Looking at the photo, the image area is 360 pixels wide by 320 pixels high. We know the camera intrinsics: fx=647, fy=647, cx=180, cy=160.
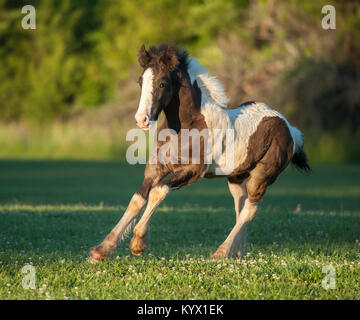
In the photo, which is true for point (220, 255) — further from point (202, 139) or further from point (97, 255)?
point (97, 255)

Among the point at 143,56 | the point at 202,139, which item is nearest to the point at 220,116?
the point at 202,139

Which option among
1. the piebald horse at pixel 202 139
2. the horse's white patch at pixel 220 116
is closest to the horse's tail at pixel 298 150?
the piebald horse at pixel 202 139

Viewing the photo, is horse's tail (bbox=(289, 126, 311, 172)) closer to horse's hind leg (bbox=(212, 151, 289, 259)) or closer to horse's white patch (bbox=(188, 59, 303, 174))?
horse's hind leg (bbox=(212, 151, 289, 259))

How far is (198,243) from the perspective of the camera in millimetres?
9523

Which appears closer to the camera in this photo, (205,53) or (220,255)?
(220,255)

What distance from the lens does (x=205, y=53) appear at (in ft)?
145

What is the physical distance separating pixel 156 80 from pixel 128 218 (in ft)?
5.12

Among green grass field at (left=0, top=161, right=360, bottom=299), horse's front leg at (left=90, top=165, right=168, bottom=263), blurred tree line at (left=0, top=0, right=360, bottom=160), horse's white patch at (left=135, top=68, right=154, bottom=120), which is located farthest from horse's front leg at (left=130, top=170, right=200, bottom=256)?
blurred tree line at (left=0, top=0, right=360, bottom=160)

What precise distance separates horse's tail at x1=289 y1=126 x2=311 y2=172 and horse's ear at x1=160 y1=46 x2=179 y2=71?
2093 mm

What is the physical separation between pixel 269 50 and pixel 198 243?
34.8 m

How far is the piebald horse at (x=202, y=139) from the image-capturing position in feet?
23.3

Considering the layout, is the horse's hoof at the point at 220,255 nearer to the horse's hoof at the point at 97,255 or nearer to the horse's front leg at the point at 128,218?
the horse's front leg at the point at 128,218

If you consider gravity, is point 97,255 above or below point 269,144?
below
